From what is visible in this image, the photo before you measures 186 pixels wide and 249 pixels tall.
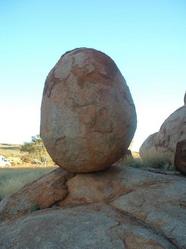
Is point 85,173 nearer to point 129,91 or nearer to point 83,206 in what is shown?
point 83,206

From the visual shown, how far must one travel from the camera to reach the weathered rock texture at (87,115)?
630 centimetres

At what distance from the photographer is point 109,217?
5.25 metres

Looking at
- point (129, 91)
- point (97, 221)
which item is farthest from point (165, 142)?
point (97, 221)

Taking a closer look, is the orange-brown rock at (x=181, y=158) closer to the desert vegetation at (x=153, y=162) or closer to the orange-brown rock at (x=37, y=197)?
the desert vegetation at (x=153, y=162)

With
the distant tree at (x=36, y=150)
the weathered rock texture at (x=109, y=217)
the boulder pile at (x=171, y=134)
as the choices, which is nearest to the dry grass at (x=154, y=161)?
the boulder pile at (x=171, y=134)

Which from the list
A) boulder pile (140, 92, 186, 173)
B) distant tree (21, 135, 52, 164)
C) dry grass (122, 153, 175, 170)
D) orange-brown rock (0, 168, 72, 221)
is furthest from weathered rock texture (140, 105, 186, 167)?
distant tree (21, 135, 52, 164)

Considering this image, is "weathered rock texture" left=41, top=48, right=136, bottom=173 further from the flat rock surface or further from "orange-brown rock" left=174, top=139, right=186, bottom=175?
"orange-brown rock" left=174, top=139, right=186, bottom=175

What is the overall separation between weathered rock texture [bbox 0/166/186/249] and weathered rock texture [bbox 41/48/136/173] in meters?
0.40

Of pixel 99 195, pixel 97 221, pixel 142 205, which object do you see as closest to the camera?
pixel 97 221

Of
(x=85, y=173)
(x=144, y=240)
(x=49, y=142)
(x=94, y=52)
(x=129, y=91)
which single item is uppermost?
(x=94, y=52)

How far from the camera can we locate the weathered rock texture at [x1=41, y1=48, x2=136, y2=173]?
6.30 metres

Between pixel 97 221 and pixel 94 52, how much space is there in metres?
2.92

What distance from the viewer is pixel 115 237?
Result: 4633mm

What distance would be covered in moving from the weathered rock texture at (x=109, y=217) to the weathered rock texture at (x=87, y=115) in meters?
0.40
